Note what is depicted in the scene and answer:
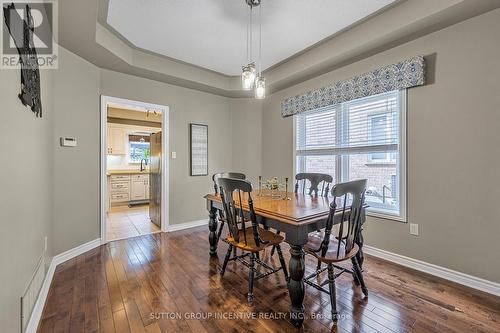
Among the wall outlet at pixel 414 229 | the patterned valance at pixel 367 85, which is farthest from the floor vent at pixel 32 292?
the patterned valance at pixel 367 85

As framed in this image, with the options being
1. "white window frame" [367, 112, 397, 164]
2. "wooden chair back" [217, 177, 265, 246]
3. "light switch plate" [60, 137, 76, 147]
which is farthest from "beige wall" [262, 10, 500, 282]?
"light switch plate" [60, 137, 76, 147]

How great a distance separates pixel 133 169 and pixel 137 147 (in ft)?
2.20

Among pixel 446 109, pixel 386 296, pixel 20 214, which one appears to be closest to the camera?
pixel 20 214

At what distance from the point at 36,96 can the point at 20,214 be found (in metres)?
0.89

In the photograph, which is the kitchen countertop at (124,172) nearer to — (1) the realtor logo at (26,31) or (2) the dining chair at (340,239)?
(1) the realtor logo at (26,31)

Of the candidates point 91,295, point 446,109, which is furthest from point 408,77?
point 91,295

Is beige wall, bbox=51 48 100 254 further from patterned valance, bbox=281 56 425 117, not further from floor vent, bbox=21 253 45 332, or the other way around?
patterned valance, bbox=281 56 425 117

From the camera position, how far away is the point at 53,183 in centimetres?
258

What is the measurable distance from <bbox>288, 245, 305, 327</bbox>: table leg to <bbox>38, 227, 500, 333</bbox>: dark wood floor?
76 millimetres

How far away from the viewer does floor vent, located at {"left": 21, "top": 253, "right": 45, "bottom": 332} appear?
138 cm

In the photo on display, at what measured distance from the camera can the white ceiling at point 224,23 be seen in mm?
2230

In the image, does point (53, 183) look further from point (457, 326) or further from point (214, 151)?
point (457, 326)

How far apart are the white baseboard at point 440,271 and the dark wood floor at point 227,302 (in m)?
0.09

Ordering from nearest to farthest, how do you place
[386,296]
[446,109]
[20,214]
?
[20,214], [386,296], [446,109]
